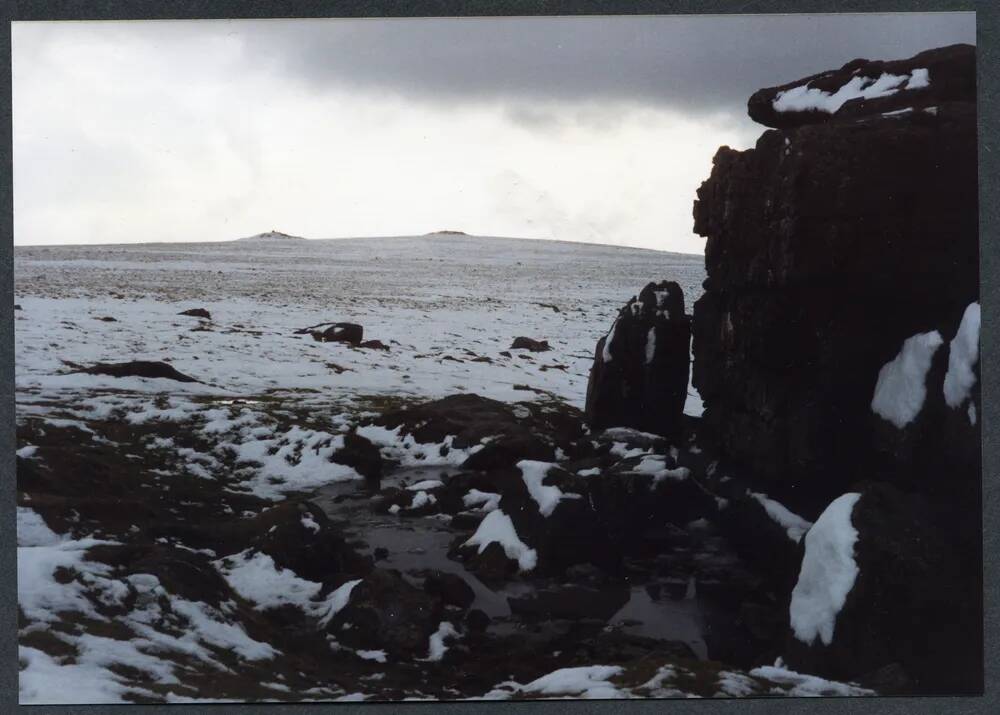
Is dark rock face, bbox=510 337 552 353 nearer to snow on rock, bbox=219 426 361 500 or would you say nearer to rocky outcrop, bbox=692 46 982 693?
snow on rock, bbox=219 426 361 500

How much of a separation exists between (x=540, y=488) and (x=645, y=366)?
5.46ft

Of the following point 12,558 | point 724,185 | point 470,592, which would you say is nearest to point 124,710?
point 12,558

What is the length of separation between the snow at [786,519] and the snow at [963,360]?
1.38 m

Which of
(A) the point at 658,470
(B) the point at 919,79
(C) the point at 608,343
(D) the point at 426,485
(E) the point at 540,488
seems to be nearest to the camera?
(B) the point at 919,79

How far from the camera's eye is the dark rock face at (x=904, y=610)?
216 inches

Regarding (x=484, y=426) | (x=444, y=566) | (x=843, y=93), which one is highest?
(x=843, y=93)

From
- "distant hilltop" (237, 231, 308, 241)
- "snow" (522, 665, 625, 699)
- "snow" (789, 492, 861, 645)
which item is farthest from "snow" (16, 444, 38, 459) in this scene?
"snow" (789, 492, 861, 645)

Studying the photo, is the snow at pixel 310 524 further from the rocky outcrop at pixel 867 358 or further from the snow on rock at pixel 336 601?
the rocky outcrop at pixel 867 358

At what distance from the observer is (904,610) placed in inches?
217

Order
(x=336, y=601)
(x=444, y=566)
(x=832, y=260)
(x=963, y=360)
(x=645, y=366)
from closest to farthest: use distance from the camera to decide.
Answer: (x=963, y=360)
(x=336, y=601)
(x=832, y=260)
(x=444, y=566)
(x=645, y=366)

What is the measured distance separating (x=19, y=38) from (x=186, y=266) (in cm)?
195

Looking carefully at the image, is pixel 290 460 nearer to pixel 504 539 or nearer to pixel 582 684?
pixel 504 539

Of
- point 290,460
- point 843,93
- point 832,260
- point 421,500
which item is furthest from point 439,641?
point 843,93

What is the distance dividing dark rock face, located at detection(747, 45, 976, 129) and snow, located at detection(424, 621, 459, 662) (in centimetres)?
456
